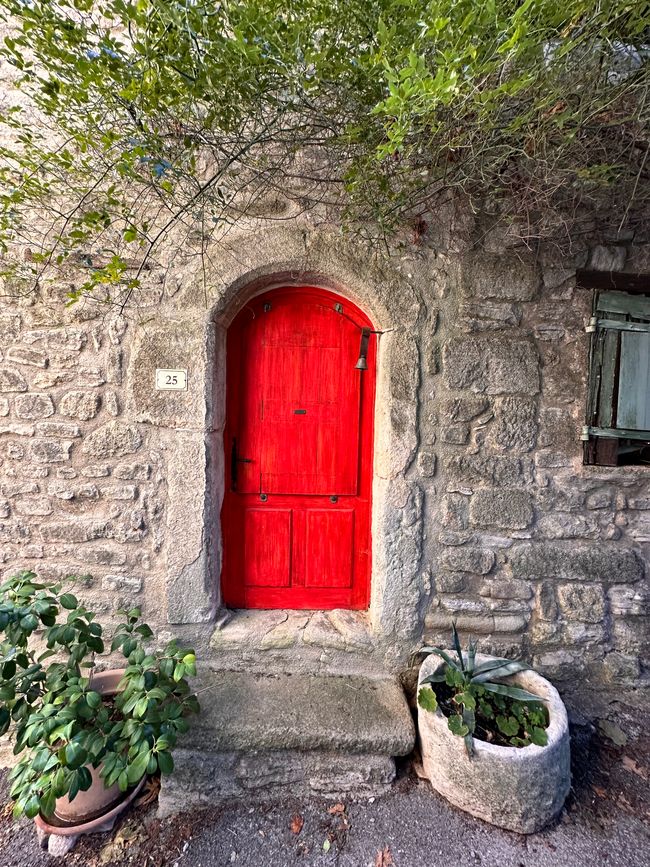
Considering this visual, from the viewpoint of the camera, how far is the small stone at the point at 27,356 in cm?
191

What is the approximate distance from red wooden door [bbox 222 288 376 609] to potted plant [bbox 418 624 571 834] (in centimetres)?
63

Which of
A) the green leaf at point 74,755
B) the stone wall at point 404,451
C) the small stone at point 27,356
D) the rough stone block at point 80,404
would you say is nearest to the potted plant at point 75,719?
the green leaf at point 74,755

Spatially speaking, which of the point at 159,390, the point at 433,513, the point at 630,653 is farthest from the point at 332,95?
the point at 630,653

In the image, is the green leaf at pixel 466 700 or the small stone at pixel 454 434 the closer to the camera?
the green leaf at pixel 466 700

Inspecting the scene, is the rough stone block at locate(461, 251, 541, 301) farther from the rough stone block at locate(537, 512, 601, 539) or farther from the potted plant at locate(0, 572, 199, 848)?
the potted plant at locate(0, 572, 199, 848)

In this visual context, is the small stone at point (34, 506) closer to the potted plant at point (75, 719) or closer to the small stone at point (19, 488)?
the small stone at point (19, 488)

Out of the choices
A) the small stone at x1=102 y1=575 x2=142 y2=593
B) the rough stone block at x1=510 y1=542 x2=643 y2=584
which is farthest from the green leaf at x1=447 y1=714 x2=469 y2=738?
the small stone at x1=102 y1=575 x2=142 y2=593

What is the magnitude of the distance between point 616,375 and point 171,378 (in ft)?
7.38

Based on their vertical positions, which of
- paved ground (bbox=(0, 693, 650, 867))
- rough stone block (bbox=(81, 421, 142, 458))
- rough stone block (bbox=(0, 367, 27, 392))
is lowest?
paved ground (bbox=(0, 693, 650, 867))

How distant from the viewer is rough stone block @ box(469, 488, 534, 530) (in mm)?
1946

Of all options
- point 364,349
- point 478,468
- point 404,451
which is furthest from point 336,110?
point 478,468

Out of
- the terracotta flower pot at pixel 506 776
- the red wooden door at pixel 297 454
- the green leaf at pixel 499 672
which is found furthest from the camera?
the red wooden door at pixel 297 454

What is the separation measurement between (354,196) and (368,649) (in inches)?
86.6

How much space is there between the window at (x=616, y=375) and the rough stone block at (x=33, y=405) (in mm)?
2715
